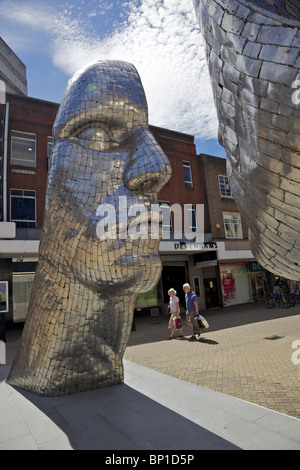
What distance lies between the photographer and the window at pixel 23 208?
14.1m

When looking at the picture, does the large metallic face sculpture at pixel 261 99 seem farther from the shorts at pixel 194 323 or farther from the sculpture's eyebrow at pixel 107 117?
the shorts at pixel 194 323

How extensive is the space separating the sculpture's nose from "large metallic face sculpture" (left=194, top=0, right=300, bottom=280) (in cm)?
129

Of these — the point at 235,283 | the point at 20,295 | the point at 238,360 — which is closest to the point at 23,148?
the point at 20,295

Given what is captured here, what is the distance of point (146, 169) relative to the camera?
2.50m

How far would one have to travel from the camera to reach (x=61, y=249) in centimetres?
281

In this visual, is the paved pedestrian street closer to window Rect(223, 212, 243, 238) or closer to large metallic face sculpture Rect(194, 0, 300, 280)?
large metallic face sculpture Rect(194, 0, 300, 280)

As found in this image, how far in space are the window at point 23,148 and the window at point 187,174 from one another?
369 inches

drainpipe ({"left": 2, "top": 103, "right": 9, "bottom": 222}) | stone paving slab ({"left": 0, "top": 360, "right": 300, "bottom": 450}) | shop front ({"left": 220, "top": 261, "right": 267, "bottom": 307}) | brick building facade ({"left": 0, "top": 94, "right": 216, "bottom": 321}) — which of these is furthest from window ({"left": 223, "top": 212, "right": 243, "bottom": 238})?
stone paving slab ({"left": 0, "top": 360, "right": 300, "bottom": 450})

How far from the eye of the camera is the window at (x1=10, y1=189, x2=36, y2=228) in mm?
14148

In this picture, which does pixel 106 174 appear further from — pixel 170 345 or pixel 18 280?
pixel 18 280

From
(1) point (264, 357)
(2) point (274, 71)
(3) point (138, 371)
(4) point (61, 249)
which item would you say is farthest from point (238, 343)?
(2) point (274, 71)

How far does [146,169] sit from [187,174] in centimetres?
1794

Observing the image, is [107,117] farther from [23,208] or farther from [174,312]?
[23,208]

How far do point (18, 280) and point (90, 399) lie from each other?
12864 millimetres
